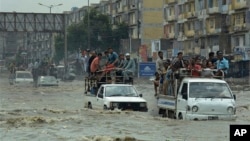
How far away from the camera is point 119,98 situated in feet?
73.3

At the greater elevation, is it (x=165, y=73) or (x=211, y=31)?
(x=211, y=31)

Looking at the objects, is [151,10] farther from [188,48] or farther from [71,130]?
[71,130]

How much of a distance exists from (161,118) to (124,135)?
427 cm

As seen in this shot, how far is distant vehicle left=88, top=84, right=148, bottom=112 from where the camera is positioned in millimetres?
22062

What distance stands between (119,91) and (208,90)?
4.89 m

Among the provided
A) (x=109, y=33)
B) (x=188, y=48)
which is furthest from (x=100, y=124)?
(x=109, y=33)

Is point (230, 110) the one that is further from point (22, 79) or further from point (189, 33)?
point (189, 33)

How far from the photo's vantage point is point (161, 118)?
2003 centimetres

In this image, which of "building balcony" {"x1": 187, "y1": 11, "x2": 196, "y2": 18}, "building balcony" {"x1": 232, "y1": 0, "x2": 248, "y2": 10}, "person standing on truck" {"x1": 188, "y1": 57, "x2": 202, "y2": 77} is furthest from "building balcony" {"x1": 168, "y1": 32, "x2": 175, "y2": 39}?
"person standing on truck" {"x1": 188, "y1": 57, "x2": 202, "y2": 77}

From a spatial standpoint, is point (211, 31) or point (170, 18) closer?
point (211, 31)

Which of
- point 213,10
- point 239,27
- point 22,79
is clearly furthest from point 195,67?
point 213,10

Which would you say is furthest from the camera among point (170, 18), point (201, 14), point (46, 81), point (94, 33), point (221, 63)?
point (94, 33)

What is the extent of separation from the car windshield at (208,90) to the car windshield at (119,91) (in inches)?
175

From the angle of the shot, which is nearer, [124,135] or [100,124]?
[124,135]
